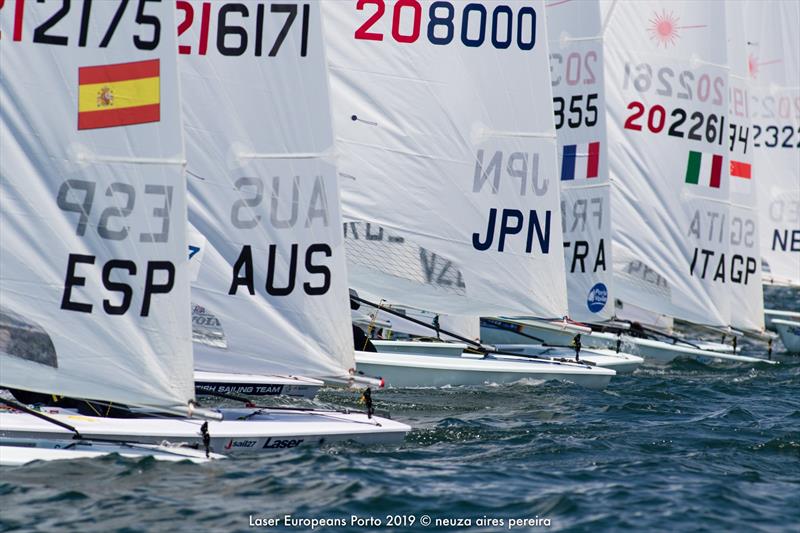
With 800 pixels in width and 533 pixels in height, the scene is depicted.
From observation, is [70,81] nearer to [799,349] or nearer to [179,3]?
[179,3]

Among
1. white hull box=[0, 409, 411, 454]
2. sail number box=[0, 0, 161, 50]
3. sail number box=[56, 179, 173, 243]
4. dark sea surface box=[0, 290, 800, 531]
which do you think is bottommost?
dark sea surface box=[0, 290, 800, 531]

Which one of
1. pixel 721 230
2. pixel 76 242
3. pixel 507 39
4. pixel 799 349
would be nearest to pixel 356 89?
pixel 507 39

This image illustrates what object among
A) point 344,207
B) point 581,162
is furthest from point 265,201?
point 581,162

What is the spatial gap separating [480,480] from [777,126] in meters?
19.0

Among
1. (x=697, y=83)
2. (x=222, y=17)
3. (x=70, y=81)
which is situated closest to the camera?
(x=70, y=81)

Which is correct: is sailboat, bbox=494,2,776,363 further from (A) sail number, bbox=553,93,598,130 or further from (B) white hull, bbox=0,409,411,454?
(B) white hull, bbox=0,409,411,454

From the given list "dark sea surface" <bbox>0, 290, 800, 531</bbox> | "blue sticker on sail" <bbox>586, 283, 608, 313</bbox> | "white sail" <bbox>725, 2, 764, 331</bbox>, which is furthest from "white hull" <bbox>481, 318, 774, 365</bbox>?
"dark sea surface" <bbox>0, 290, 800, 531</bbox>

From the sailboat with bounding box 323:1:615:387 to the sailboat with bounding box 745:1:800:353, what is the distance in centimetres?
1244

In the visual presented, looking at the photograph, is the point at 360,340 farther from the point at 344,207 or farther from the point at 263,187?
the point at 263,187

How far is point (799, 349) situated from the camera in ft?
72.1

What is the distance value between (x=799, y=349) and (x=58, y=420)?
1520cm

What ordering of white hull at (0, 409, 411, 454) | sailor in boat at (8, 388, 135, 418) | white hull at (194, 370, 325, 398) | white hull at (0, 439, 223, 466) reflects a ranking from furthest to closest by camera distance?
white hull at (194, 370, 325, 398)
sailor in boat at (8, 388, 135, 418)
white hull at (0, 409, 411, 454)
white hull at (0, 439, 223, 466)

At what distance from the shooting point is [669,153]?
19.8 metres

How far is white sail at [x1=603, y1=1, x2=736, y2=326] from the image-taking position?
1967cm
